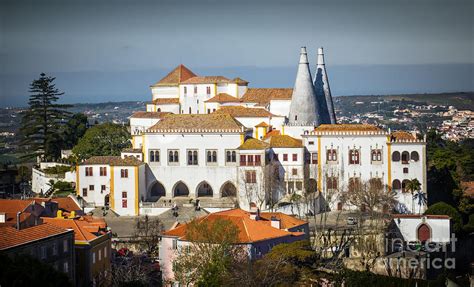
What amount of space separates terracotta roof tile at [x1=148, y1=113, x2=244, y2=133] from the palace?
60mm

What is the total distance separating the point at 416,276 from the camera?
53531 mm

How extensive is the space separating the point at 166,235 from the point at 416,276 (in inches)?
464

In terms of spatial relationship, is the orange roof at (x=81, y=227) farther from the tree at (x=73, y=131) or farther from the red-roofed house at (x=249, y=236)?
the tree at (x=73, y=131)

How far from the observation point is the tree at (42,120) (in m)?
84.8

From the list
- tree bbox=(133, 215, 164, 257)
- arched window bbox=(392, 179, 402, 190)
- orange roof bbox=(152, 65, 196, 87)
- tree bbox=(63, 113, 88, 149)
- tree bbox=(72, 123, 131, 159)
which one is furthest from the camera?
tree bbox=(63, 113, 88, 149)

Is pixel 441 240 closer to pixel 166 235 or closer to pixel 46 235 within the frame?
pixel 166 235

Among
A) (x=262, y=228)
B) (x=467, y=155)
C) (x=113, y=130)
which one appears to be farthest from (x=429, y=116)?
(x=262, y=228)

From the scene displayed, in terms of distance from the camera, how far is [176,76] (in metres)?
84.8

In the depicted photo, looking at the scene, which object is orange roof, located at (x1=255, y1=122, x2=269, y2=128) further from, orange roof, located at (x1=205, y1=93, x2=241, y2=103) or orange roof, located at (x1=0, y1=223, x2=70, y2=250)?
orange roof, located at (x1=0, y1=223, x2=70, y2=250)

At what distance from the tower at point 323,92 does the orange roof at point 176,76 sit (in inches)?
446

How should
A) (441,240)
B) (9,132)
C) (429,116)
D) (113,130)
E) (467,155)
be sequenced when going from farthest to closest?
(429,116), (9,132), (467,155), (113,130), (441,240)

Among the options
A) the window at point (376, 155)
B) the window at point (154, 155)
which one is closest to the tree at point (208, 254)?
the window at point (376, 155)

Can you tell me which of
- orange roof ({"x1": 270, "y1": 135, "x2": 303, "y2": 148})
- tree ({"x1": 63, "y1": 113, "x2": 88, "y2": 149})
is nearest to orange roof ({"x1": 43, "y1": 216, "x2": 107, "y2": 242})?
orange roof ({"x1": 270, "y1": 135, "x2": 303, "y2": 148})

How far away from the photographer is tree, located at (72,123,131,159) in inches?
3056
